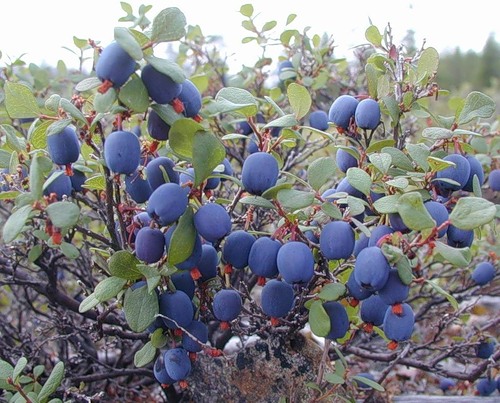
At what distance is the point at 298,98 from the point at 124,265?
0.48 metres

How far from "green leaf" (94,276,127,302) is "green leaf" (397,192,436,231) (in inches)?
20.7

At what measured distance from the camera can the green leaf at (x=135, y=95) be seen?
2.81 feet

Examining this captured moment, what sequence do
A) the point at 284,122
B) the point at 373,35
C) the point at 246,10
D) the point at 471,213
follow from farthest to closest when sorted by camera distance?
the point at 246,10, the point at 373,35, the point at 284,122, the point at 471,213

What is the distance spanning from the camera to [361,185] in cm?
101

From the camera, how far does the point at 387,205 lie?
0.96 meters

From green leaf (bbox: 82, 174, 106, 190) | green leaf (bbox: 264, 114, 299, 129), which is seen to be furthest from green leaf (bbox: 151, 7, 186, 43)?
green leaf (bbox: 82, 174, 106, 190)

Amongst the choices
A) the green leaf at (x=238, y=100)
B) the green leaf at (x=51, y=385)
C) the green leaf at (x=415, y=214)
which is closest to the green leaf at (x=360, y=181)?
the green leaf at (x=415, y=214)

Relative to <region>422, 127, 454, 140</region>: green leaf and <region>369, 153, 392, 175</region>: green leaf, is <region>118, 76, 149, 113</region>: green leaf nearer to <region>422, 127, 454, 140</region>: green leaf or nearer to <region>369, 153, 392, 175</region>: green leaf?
<region>369, 153, 392, 175</region>: green leaf

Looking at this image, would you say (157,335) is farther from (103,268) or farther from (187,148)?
(187,148)

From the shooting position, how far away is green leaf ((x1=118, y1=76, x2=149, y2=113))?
86 cm

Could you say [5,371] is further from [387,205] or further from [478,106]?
[478,106]

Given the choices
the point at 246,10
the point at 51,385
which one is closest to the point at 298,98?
the point at 51,385

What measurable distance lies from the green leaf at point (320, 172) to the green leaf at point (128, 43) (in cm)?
41

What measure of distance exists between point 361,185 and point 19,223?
23.4 inches
